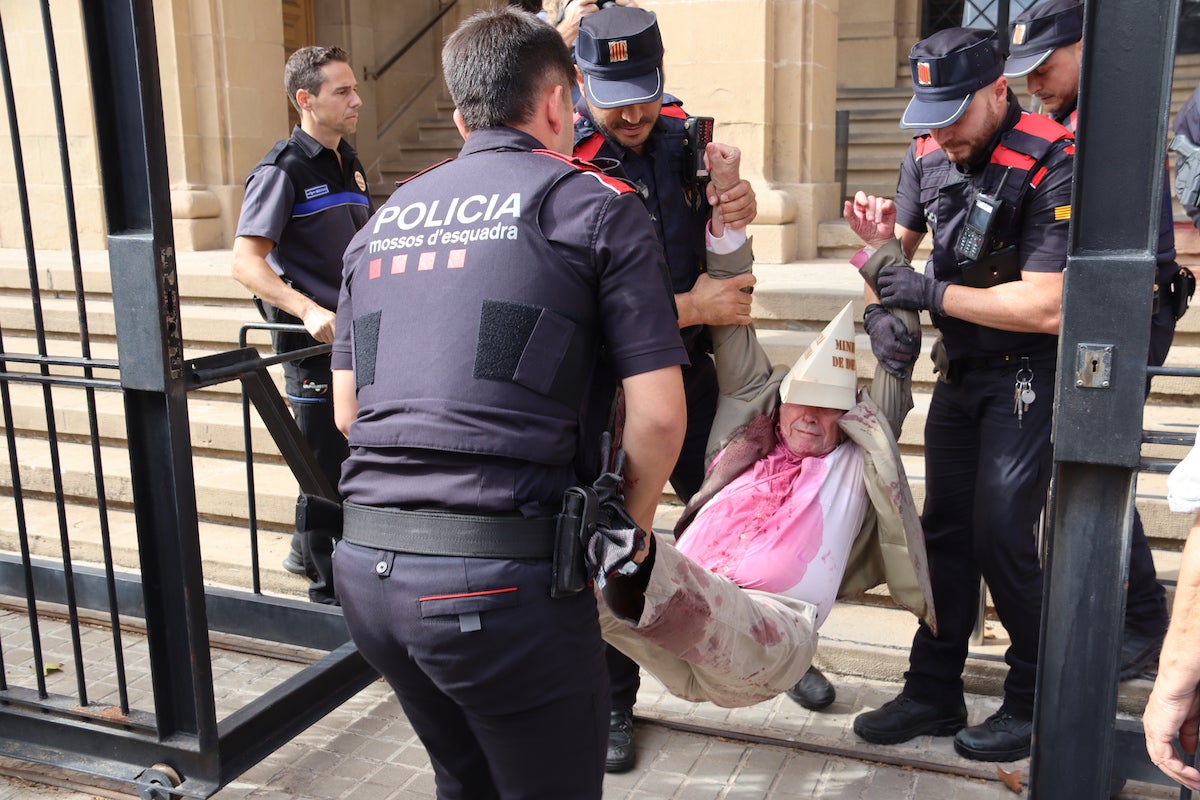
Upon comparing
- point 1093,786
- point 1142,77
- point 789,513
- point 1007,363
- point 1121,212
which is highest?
point 1142,77

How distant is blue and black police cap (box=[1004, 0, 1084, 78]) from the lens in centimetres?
347

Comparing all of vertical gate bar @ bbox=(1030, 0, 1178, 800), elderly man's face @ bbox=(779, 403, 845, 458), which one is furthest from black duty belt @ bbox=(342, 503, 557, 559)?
elderly man's face @ bbox=(779, 403, 845, 458)

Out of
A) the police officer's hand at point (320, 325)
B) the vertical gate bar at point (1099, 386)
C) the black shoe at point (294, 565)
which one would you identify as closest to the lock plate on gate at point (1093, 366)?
the vertical gate bar at point (1099, 386)

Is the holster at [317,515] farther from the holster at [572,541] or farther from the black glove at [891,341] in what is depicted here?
the black glove at [891,341]

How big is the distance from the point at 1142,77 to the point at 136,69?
7.69ft

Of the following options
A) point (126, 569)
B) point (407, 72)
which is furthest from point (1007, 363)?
point (407, 72)

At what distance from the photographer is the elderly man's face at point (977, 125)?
10.1ft

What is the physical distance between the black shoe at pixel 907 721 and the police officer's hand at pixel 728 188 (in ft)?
5.30

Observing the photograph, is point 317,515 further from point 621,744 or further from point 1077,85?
point 1077,85

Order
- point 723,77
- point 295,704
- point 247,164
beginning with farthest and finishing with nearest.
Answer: point 247,164, point 723,77, point 295,704

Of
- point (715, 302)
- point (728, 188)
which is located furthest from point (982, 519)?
point (728, 188)

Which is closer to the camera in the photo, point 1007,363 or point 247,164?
point 1007,363

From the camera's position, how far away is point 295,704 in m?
3.44

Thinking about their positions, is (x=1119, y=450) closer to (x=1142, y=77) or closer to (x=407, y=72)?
(x=1142, y=77)
